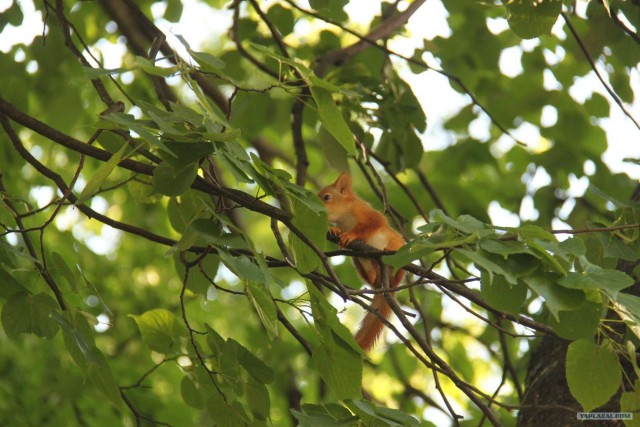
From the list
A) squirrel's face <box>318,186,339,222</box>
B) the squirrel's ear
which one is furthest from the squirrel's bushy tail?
the squirrel's ear

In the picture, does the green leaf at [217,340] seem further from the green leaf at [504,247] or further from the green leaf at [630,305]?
the green leaf at [630,305]

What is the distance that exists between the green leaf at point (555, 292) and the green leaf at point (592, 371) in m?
0.41

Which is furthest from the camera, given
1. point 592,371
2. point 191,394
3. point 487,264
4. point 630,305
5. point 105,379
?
point 191,394

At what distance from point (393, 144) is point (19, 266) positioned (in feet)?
5.67

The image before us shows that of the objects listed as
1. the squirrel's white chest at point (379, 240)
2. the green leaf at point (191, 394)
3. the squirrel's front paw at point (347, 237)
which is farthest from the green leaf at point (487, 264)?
the squirrel's white chest at point (379, 240)

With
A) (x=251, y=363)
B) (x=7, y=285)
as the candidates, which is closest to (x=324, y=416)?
(x=251, y=363)

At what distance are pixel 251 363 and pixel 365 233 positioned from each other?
1.37 meters

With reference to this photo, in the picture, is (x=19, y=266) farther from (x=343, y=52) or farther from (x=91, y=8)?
(x=91, y=8)

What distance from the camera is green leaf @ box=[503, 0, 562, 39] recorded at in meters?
2.47

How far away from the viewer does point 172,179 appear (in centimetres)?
182

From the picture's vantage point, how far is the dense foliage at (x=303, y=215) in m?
1.83

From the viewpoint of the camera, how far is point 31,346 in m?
5.37

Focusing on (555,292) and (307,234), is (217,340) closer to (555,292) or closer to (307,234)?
(307,234)

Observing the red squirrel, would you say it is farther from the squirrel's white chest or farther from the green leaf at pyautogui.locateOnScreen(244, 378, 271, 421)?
the green leaf at pyautogui.locateOnScreen(244, 378, 271, 421)
